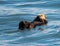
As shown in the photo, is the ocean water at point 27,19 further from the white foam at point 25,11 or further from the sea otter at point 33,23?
the sea otter at point 33,23

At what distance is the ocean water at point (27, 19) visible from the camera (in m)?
10.9

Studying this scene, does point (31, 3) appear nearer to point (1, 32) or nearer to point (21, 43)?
point (1, 32)

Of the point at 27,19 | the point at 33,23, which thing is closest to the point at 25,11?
the point at 27,19

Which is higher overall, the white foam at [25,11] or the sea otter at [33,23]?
the white foam at [25,11]

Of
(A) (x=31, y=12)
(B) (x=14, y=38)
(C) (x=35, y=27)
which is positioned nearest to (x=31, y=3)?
(A) (x=31, y=12)

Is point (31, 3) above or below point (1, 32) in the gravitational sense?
above

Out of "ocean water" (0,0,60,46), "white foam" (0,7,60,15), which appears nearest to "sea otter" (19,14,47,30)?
"ocean water" (0,0,60,46)

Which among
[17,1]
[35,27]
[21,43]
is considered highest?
[17,1]

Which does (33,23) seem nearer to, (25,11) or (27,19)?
(27,19)

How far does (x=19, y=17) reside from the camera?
14492mm

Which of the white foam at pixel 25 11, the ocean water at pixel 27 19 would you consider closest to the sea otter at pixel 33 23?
the ocean water at pixel 27 19

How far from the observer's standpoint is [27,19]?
1384cm

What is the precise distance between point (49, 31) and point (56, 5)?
527 cm

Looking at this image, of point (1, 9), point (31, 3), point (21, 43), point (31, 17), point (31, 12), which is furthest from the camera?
point (31, 3)
